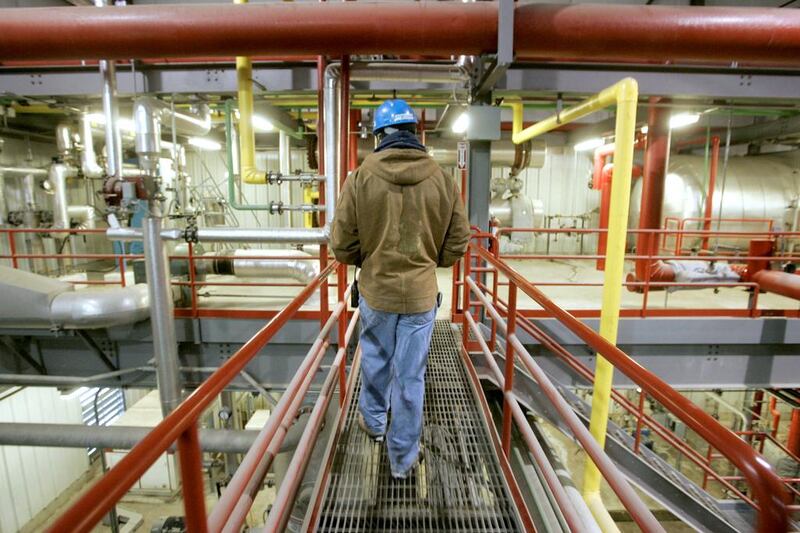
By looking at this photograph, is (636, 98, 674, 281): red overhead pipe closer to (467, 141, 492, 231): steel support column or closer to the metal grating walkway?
(467, 141, 492, 231): steel support column

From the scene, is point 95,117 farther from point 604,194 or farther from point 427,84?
point 604,194

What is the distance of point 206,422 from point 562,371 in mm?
8979

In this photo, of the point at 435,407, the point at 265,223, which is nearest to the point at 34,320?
the point at 435,407

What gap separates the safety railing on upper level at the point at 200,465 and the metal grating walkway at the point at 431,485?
540 millimetres

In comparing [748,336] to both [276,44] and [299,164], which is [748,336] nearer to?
[276,44]

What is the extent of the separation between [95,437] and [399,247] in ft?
16.7

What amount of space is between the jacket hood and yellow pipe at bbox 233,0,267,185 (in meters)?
3.25

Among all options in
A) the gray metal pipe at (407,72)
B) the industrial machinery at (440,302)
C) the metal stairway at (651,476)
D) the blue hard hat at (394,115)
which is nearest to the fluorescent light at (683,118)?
the industrial machinery at (440,302)

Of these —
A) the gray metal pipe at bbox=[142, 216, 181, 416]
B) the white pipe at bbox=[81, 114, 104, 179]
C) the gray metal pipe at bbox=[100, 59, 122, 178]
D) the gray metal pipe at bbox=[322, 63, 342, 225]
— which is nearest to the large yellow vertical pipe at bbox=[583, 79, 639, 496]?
the gray metal pipe at bbox=[322, 63, 342, 225]

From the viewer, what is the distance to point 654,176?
6035mm

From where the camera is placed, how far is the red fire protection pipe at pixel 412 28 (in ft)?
10.0

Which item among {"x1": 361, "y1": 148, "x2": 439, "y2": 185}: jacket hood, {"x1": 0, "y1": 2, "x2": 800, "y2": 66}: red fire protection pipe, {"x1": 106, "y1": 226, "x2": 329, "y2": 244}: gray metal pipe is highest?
{"x1": 0, "y1": 2, "x2": 800, "y2": 66}: red fire protection pipe

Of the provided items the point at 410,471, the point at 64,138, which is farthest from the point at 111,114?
the point at 64,138

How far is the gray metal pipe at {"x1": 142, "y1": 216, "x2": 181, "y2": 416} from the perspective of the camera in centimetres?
422
